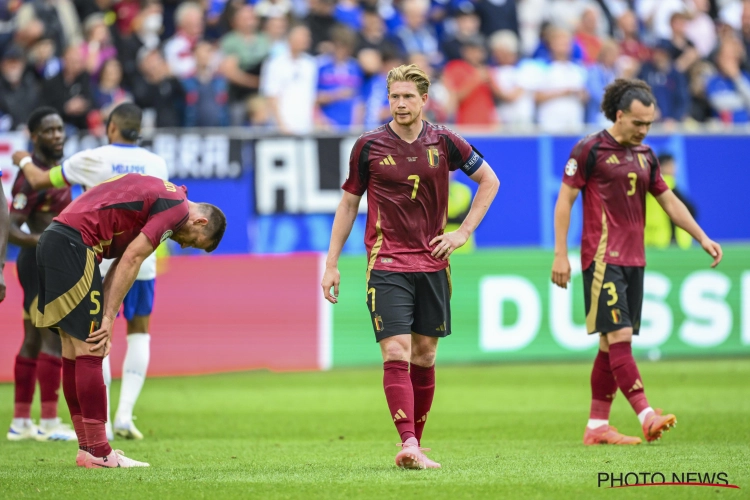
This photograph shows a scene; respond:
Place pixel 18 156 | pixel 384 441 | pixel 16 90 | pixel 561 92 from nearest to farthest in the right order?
pixel 384 441, pixel 18 156, pixel 16 90, pixel 561 92

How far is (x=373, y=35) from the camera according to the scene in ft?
63.5

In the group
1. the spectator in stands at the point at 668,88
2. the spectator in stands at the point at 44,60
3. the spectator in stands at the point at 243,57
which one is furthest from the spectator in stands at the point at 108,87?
the spectator in stands at the point at 668,88

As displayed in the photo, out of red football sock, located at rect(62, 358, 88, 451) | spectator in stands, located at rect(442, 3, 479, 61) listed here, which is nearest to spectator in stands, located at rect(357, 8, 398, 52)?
spectator in stands, located at rect(442, 3, 479, 61)

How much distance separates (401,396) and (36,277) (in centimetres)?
414

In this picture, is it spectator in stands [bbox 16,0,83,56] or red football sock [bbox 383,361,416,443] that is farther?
spectator in stands [bbox 16,0,83,56]

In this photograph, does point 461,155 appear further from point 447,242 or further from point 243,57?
point 243,57

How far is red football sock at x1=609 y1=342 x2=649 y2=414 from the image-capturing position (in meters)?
8.85

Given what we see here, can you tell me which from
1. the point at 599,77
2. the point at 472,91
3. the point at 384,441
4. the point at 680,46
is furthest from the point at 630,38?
the point at 384,441

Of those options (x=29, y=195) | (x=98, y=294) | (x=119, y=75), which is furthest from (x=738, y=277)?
(x=98, y=294)

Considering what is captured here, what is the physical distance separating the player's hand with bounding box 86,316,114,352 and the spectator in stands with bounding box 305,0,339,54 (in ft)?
40.3

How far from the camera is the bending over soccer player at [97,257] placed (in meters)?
7.38

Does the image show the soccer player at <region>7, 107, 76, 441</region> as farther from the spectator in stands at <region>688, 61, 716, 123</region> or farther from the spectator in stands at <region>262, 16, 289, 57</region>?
the spectator in stands at <region>688, 61, 716, 123</region>

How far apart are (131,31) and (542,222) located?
695 centimetres

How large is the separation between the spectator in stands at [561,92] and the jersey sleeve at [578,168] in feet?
32.8
